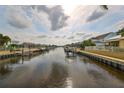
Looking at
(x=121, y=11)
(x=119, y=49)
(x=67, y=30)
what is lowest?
(x=119, y=49)

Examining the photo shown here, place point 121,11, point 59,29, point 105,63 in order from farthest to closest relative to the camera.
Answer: point 105,63 < point 59,29 < point 121,11

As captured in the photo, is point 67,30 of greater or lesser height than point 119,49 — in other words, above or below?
above

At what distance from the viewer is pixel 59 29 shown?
57.3 ft

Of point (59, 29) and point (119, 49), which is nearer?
point (59, 29)

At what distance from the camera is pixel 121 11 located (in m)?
14.8

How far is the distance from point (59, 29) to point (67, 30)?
104 cm

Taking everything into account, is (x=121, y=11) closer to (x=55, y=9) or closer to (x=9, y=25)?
(x=55, y=9)
